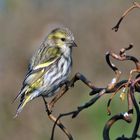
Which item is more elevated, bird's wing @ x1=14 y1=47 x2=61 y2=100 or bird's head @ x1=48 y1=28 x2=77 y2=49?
bird's head @ x1=48 y1=28 x2=77 y2=49

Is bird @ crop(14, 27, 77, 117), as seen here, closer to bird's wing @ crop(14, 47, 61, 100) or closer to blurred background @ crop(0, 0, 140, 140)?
bird's wing @ crop(14, 47, 61, 100)

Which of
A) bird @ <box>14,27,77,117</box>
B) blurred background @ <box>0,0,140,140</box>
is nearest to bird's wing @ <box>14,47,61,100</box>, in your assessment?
bird @ <box>14,27,77,117</box>

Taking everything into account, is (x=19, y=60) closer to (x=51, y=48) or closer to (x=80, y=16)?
(x=80, y=16)

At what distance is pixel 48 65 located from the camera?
459 centimetres

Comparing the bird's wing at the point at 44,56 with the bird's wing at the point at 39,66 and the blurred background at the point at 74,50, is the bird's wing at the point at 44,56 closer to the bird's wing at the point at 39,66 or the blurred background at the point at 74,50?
the bird's wing at the point at 39,66

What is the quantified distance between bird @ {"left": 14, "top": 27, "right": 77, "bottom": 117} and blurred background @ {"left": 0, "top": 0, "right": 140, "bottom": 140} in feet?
10.3

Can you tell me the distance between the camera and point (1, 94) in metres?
9.66

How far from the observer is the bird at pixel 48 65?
4082 mm

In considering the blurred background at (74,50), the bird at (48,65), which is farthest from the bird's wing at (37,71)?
the blurred background at (74,50)

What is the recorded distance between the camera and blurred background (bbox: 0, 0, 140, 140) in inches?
344

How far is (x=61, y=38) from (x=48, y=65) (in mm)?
303

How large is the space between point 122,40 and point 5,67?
6.52 ft

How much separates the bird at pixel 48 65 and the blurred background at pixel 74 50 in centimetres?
314

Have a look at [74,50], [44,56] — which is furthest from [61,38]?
[74,50]
